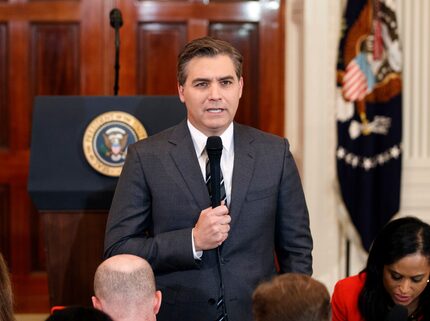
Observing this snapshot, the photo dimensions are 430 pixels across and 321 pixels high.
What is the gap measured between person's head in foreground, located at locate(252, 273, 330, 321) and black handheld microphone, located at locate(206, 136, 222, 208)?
1.78 feet

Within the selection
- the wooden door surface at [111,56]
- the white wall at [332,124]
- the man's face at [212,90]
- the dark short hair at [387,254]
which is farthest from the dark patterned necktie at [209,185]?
the wooden door surface at [111,56]

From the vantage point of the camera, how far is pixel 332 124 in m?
4.50

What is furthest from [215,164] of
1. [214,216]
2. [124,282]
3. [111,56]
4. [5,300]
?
[111,56]

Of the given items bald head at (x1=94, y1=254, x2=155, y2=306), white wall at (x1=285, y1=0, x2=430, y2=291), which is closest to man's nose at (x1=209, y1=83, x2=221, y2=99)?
bald head at (x1=94, y1=254, x2=155, y2=306)

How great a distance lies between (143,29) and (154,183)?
252 cm

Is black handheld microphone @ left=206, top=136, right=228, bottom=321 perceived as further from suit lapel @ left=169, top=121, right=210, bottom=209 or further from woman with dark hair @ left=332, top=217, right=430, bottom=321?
woman with dark hair @ left=332, top=217, right=430, bottom=321

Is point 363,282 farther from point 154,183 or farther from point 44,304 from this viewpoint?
Result: point 44,304

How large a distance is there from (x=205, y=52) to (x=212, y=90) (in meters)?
0.12

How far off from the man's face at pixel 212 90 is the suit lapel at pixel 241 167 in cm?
10

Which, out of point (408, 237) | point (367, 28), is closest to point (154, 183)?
point (408, 237)

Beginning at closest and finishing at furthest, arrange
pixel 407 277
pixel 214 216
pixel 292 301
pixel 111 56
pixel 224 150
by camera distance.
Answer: pixel 292 301, pixel 214 216, pixel 224 150, pixel 407 277, pixel 111 56

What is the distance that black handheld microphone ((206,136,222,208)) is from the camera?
94.0 inches

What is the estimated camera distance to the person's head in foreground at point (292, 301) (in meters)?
1.76

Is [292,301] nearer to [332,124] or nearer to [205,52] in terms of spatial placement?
[205,52]
